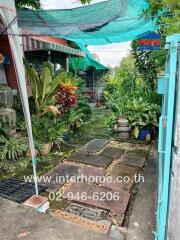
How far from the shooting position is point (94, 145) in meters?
6.41

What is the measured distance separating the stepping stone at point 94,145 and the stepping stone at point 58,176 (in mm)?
1144

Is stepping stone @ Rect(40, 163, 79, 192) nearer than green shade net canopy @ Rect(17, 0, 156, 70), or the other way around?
stepping stone @ Rect(40, 163, 79, 192)

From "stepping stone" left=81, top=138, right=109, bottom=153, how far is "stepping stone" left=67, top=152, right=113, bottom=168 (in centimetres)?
36

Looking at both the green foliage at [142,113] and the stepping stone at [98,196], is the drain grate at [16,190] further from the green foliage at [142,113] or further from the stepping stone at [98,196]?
the green foliage at [142,113]

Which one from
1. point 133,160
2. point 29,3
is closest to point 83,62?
point 29,3

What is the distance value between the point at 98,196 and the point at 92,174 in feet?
2.79

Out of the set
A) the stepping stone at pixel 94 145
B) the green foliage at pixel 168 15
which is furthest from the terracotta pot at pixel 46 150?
the green foliage at pixel 168 15

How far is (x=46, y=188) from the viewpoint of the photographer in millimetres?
3912

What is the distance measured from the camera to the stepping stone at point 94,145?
5.96m

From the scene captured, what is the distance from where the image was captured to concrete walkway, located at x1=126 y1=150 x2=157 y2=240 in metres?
2.71

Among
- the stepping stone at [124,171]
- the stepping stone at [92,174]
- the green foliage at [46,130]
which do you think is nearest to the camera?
the stepping stone at [92,174]

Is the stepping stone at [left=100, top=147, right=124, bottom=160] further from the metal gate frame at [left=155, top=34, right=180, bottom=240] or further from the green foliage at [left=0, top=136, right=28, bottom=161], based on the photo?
the metal gate frame at [left=155, top=34, right=180, bottom=240]

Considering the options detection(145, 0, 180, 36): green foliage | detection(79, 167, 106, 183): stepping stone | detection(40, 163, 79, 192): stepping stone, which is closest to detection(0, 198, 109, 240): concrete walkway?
detection(40, 163, 79, 192): stepping stone

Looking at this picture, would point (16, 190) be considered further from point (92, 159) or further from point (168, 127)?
point (168, 127)
